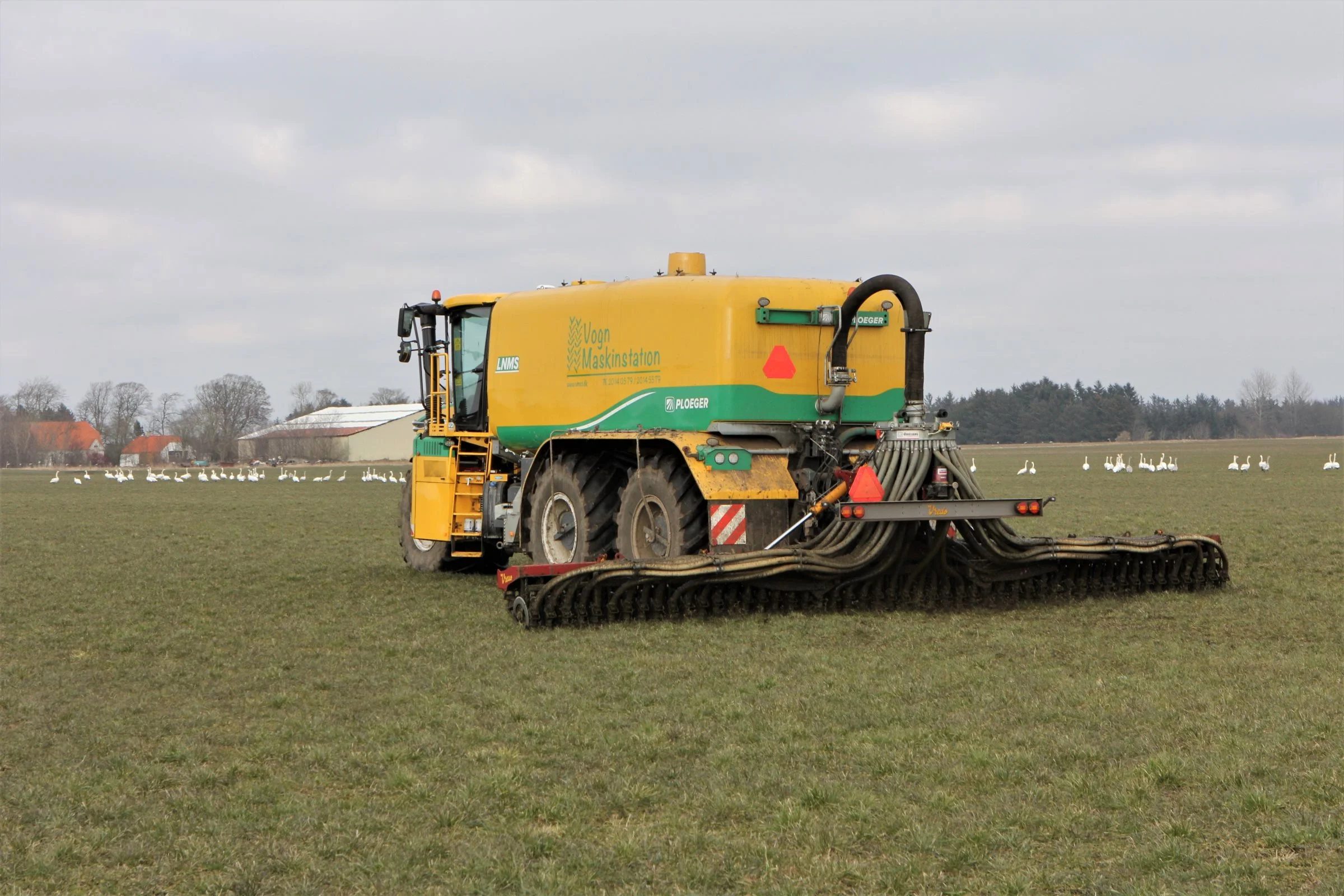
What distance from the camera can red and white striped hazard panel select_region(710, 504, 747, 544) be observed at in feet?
41.3

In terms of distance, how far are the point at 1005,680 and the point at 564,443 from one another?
22.2 ft

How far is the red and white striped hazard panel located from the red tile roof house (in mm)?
140524

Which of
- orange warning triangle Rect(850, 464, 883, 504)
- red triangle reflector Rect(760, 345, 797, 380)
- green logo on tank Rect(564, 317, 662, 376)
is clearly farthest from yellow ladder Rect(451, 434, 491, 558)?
orange warning triangle Rect(850, 464, 883, 504)

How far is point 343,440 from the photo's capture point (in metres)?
134

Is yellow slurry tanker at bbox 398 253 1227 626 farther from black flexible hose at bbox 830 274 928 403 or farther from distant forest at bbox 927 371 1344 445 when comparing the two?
distant forest at bbox 927 371 1344 445

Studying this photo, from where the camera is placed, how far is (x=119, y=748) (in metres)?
7.82

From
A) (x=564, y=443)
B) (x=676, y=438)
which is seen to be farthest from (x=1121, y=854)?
(x=564, y=443)

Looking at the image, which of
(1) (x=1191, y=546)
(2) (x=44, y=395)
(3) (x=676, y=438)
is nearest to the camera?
(3) (x=676, y=438)

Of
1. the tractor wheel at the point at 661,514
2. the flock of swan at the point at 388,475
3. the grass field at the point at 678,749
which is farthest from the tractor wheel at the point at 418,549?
Answer: the flock of swan at the point at 388,475

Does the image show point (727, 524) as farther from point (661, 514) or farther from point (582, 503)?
point (582, 503)

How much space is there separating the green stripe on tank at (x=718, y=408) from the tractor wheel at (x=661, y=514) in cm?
44

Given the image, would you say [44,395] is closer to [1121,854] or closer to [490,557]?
[490,557]

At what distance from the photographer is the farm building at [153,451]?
149m

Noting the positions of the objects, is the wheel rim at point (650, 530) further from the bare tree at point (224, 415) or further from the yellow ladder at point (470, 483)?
the bare tree at point (224, 415)
